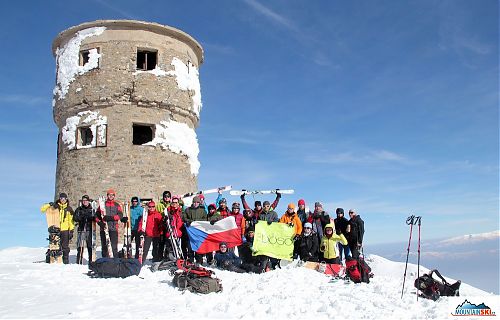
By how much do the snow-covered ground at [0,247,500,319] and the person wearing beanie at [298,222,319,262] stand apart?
116 cm

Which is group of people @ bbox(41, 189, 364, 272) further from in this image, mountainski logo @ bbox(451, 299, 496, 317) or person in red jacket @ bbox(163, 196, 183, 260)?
mountainski logo @ bbox(451, 299, 496, 317)

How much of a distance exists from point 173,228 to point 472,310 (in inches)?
286

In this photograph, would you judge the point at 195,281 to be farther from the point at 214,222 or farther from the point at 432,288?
the point at 432,288

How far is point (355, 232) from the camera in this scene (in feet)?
39.3

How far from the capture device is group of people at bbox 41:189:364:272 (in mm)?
11281

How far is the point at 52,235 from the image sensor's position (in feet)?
37.8

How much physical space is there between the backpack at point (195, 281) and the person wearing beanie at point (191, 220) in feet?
8.32

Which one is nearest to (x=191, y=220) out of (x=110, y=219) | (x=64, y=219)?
(x=110, y=219)

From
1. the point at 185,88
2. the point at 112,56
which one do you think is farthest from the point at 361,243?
the point at 112,56

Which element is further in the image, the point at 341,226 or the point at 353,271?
the point at 341,226

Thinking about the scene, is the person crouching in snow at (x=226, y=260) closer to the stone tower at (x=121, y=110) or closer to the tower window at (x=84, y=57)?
the stone tower at (x=121, y=110)

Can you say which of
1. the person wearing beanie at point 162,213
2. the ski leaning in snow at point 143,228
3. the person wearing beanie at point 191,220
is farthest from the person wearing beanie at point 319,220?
the ski leaning in snow at point 143,228

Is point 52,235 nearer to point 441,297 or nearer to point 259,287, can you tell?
point 259,287

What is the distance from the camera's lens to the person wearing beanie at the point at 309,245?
1149 centimetres
